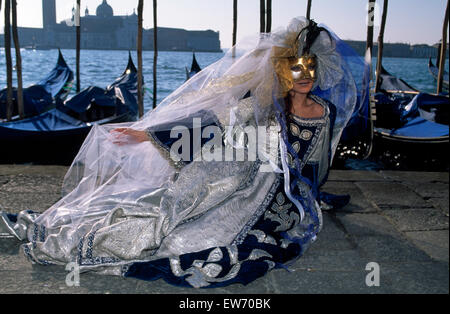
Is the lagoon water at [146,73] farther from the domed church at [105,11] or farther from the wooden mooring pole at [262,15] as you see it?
the domed church at [105,11]

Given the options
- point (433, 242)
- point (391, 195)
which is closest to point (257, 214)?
point (433, 242)

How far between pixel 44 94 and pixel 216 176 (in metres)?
9.43

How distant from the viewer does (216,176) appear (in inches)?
89.7

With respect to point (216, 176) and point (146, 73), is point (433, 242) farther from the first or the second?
point (146, 73)

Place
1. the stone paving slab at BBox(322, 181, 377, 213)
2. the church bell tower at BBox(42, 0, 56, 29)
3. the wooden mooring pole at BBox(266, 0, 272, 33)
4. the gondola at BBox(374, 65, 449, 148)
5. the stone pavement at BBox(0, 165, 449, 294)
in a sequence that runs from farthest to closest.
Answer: the church bell tower at BBox(42, 0, 56, 29) → the wooden mooring pole at BBox(266, 0, 272, 33) → the gondola at BBox(374, 65, 449, 148) → the stone paving slab at BBox(322, 181, 377, 213) → the stone pavement at BBox(0, 165, 449, 294)

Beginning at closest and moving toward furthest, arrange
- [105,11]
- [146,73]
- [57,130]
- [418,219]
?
1. [418,219]
2. [57,130]
3. [146,73]
4. [105,11]

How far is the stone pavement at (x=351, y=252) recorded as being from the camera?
198 centimetres

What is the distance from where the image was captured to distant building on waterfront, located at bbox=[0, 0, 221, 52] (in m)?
105

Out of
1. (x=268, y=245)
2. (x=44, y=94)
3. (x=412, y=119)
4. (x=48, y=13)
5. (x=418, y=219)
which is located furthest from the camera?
(x=48, y=13)

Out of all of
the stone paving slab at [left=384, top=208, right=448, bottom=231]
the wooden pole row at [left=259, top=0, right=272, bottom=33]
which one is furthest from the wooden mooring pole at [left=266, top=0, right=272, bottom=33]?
the stone paving slab at [left=384, top=208, right=448, bottom=231]

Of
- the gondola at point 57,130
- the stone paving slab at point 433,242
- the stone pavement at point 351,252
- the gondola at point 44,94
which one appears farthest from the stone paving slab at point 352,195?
the gondola at point 44,94

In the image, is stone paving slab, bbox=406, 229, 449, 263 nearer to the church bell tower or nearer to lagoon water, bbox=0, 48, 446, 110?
lagoon water, bbox=0, 48, 446, 110

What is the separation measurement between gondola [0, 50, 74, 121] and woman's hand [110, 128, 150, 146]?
7331 mm

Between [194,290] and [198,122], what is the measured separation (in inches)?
33.2
